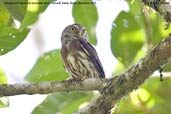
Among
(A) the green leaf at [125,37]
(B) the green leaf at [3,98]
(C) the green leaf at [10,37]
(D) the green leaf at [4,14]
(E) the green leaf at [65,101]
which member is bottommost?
(E) the green leaf at [65,101]

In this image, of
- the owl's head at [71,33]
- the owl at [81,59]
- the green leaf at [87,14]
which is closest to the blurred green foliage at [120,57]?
the green leaf at [87,14]

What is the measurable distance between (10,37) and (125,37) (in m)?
0.90

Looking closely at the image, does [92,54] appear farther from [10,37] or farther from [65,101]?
[10,37]

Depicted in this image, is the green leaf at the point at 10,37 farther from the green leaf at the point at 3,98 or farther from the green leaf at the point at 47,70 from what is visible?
the green leaf at the point at 47,70

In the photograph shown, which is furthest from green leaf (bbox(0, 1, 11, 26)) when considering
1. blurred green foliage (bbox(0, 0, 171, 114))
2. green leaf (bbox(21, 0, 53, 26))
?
green leaf (bbox(21, 0, 53, 26))

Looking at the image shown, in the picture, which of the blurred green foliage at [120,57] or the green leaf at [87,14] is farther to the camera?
the green leaf at [87,14]

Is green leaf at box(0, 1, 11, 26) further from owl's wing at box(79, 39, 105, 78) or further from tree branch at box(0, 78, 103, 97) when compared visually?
owl's wing at box(79, 39, 105, 78)

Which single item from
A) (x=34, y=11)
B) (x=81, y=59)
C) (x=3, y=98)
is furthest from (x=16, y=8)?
(x=81, y=59)

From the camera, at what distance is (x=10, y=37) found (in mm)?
3553

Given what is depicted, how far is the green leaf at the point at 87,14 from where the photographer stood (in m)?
4.03

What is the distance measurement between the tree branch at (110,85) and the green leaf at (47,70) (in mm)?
168

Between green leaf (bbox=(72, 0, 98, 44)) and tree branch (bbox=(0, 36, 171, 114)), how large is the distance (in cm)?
52

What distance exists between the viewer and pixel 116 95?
3436mm

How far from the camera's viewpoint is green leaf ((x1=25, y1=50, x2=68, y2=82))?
3908mm
